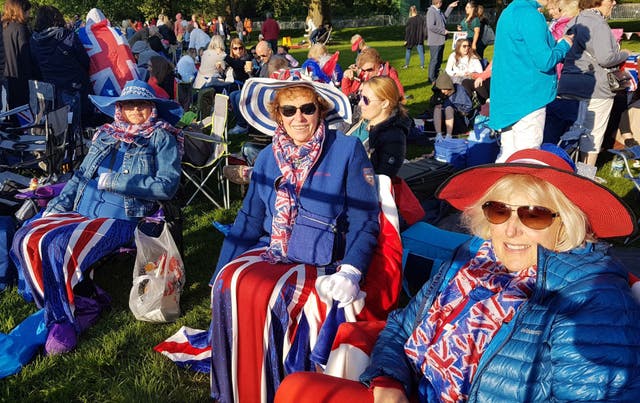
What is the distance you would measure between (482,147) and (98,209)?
411 centimetres

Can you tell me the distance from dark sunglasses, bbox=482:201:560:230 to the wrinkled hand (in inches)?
27.0

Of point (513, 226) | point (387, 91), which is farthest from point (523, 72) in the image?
point (513, 226)

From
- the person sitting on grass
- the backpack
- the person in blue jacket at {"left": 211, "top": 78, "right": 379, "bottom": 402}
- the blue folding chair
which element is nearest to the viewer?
the person in blue jacket at {"left": 211, "top": 78, "right": 379, "bottom": 402}

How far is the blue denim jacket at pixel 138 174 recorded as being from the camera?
3.71 m

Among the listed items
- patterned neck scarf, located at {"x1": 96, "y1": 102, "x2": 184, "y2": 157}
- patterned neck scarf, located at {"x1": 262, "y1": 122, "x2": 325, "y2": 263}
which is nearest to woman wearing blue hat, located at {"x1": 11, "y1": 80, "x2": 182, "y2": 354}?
patterned neck scarf, located at {"x1": 96, "y1": 102, "x2": 184, "y2": 157}

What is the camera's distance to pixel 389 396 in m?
1.91

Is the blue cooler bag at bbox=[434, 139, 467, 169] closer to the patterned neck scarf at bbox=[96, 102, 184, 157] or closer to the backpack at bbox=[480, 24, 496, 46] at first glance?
the patterned neck scarf at bbox=[96, 102, 184, 157]

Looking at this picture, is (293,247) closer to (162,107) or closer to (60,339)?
(60,339)

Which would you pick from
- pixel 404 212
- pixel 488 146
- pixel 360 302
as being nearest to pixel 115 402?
pixel 360 302

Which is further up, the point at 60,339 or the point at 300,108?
the point at 300,108

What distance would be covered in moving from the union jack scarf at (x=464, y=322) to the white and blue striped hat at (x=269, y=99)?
1.42 m

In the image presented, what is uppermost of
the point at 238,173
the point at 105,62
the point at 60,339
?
the point at 105,62

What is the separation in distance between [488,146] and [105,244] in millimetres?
4226

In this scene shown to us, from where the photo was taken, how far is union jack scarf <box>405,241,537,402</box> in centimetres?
195
